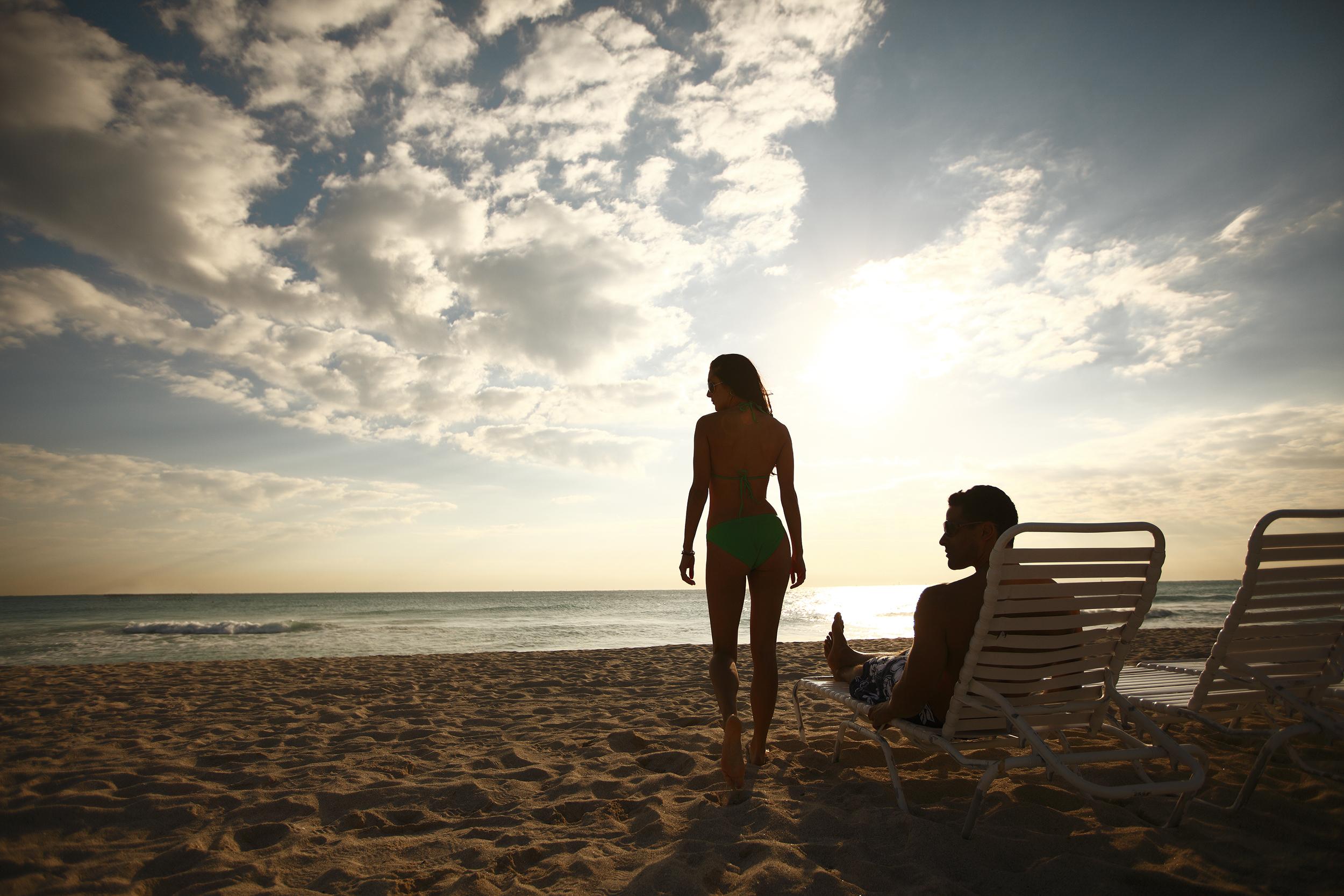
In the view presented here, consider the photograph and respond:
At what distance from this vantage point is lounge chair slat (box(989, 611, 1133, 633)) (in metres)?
2.53

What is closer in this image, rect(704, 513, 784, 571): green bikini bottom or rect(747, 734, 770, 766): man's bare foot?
A: rect(704, 513, 784, 571): green bikini bottom

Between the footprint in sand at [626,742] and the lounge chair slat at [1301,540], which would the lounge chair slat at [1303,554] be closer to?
the lounge chair slat at [1301,540]

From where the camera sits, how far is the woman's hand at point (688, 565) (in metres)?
3.45

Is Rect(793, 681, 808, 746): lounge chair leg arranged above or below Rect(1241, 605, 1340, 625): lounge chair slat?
below

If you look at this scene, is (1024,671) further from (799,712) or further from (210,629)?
(210,629)

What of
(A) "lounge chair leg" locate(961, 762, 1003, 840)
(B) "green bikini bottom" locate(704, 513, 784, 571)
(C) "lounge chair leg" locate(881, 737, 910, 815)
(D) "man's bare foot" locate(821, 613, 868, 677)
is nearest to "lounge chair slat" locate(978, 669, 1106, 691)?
(A) "lounge chair leg" locate(961, 762, 1003, 840)

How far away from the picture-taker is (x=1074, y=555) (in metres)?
2.52

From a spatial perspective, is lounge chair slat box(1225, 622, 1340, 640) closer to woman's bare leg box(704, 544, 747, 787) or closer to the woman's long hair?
woman's bare leg box(704, 544, 747, 787)

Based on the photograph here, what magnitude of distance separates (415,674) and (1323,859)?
7.87 m

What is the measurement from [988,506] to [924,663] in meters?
0.74

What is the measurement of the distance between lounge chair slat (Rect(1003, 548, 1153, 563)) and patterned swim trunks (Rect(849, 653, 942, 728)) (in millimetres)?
857

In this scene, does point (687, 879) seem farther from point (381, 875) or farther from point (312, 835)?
point (312, 835)

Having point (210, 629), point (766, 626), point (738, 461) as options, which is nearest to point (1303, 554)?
point (766, 626)

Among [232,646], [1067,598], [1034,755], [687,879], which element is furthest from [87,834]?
[232,646]
